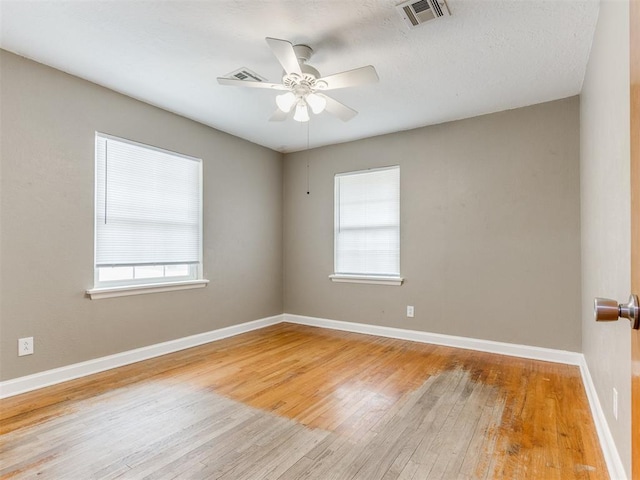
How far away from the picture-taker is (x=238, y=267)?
461 centimetres

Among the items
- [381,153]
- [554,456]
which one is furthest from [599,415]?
[381,153]

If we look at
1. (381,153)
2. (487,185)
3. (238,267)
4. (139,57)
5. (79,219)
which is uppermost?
(139,57)

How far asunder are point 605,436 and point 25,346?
3961mm

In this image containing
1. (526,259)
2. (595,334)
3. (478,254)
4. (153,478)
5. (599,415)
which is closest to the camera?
(153,478)

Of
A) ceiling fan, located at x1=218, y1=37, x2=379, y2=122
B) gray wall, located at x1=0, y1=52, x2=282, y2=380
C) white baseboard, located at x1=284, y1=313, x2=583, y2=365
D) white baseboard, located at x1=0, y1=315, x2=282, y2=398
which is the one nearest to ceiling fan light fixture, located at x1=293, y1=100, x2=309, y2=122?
ceiling fan, located at x1=218, y1=37, x2=379, y2=122

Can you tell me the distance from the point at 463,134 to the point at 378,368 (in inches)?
107

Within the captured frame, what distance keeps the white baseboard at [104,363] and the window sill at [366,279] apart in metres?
1.43

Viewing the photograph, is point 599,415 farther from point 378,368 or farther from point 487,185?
point 487,185

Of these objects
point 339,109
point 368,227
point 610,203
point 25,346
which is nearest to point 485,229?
point 368,227

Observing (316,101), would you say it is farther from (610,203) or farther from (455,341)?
(455,341)

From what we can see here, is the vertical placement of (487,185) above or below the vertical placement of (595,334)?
above

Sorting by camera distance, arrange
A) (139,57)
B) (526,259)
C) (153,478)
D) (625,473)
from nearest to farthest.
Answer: (625,473) < (153,478) < (139,57) < (526,259)

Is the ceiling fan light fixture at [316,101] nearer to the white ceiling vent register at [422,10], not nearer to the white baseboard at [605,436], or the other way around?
the white ceiling vent register at [422,10]

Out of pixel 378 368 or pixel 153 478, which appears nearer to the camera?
pixel 153 478
